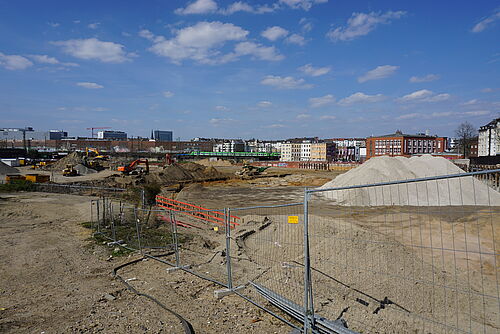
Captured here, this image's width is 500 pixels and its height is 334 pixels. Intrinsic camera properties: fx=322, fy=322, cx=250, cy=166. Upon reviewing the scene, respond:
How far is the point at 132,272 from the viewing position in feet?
29.6

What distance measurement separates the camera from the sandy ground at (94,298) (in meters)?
5.98

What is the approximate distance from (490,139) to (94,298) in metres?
91.5

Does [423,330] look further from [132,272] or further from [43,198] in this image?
[43,198]

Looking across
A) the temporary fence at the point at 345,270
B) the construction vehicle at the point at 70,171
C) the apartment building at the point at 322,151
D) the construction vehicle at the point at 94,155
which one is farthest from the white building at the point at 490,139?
the construction vehicle at the point at 94,155

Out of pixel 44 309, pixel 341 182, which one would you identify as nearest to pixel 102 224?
pixel 44 309

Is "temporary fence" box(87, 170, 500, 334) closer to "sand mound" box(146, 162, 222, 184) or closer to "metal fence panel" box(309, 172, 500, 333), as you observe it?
"metal fence panel" box(309, 172, 500, 333)

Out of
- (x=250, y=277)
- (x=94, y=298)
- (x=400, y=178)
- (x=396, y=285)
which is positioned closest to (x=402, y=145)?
(x=400, y=178)

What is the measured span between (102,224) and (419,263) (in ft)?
44.0

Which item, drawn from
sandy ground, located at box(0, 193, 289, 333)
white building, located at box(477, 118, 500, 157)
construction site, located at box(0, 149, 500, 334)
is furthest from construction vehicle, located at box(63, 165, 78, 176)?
white building, located at box(477, 118, 500, 157)

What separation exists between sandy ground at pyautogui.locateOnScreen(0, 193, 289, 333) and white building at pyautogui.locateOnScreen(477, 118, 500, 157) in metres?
82.1

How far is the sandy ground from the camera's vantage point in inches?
236

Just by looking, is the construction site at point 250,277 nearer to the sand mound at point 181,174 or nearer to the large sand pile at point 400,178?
the large sand pile at point 400,178

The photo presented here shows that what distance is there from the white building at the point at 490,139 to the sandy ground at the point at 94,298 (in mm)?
82090

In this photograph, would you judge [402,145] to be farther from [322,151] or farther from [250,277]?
[250,277]
